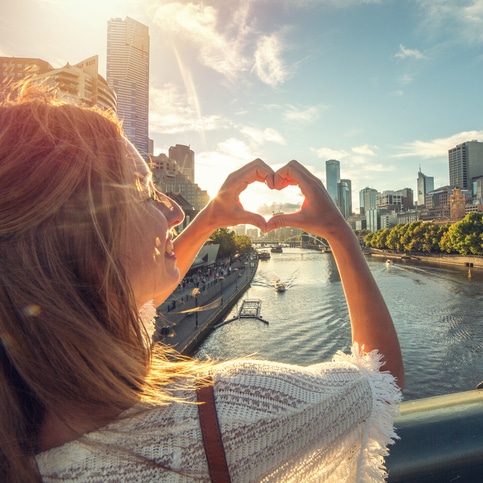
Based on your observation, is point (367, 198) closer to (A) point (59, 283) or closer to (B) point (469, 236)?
(B) point (469, 236)

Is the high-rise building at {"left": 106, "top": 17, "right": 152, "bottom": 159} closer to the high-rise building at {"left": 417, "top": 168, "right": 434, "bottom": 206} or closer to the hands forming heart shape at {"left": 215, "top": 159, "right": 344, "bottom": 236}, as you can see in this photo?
the hands forming heart shape at {"left": 215, "top": 159, "right": 344, "bottom": 236}

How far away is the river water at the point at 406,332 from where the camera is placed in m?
10.7

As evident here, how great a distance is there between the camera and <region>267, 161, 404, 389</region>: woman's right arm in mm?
771

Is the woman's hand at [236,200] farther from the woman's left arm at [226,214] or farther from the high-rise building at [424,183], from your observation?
the high-rise building at [424,183]

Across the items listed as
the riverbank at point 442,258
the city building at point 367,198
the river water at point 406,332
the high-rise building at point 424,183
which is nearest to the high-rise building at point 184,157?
the riverbank at point 442,258

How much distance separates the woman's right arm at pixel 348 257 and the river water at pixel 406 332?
4889mm

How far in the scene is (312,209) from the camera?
2.72ft

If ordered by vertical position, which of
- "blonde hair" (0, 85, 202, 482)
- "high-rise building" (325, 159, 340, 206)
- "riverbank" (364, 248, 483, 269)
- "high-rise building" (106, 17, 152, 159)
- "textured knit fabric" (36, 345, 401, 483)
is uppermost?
"high-rise building" (106, 17, 152, 159)

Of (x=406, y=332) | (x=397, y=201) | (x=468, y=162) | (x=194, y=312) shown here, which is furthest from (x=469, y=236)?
(x=468, y=162)

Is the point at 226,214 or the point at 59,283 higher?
the point at 226,214

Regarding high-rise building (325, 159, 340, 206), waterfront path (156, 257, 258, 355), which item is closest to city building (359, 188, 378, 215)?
high-rise building (325, 159, 340, 206)

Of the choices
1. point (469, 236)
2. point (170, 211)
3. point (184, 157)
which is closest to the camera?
point (170, 211)

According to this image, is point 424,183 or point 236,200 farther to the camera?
point 424,183

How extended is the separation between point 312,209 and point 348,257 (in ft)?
0.43
